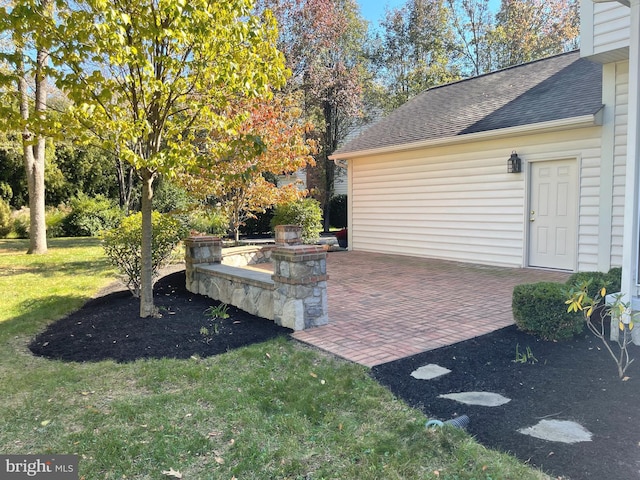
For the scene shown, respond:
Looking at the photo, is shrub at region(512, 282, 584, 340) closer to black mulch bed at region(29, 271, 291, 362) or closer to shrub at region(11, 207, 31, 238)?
black mulch bed at region(29, 271, 291, 362)

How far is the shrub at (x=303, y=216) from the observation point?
36.0 feet

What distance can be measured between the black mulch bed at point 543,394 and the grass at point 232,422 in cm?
19

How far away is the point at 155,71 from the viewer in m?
4.72

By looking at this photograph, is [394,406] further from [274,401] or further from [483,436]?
[274,401]

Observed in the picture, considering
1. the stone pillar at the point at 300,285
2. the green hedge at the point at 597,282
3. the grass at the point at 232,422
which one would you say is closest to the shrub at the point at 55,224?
the grass at the point at 232,422

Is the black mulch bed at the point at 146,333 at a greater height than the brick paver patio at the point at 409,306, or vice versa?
the brick paver patio at the point at 409,306

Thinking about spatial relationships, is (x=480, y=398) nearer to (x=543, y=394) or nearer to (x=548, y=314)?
(x=543, y=394)

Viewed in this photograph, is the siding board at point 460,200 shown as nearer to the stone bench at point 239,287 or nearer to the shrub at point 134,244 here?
the stone bench at point 239,287

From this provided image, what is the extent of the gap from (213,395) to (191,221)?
27.9ft

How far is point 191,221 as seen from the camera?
1120 centimetres

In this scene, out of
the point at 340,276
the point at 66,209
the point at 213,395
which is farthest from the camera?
the point at 66,209

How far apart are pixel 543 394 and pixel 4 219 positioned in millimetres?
18075

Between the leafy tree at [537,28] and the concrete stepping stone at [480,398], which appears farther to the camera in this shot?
the leafy tree at [537,28]

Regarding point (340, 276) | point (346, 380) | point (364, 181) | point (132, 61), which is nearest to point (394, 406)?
point (346, 380)
